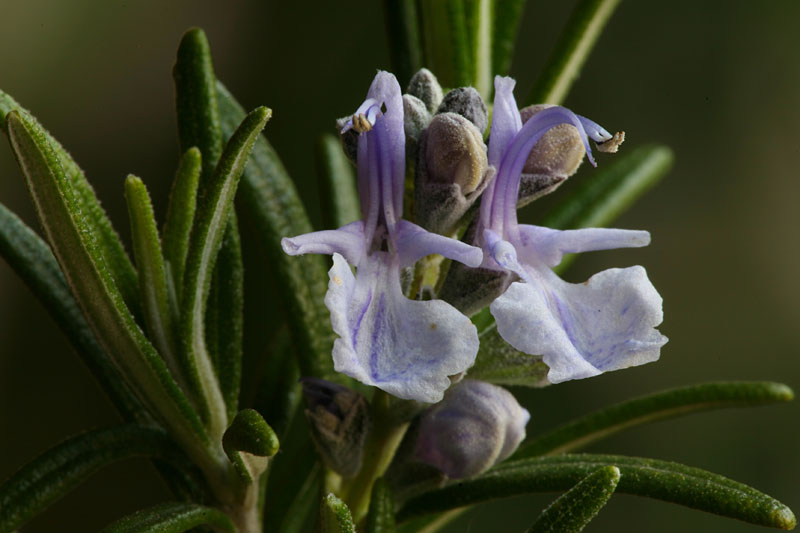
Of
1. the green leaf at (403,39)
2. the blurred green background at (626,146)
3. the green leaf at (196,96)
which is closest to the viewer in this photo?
the green leaf at (196,96)

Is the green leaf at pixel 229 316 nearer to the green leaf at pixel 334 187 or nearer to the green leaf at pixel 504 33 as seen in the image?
the green leaf at pixel 334 187

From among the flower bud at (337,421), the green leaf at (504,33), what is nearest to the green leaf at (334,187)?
the green leaf at (504,33)

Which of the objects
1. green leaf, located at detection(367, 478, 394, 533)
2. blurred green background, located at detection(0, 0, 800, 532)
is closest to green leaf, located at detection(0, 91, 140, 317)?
green leaf, located at detection(367, 478, 394, 533)

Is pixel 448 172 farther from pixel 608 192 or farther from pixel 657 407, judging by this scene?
pixel 608 192

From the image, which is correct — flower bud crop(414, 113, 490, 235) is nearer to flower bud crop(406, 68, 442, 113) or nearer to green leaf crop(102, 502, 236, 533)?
flower bud crop(406, 68, 442, 113)

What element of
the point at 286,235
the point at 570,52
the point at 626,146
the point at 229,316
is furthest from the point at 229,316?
the point at 626,146

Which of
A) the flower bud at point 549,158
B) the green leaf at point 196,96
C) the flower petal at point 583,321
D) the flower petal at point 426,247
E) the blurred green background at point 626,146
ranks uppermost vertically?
the green leaf at point 196,96
